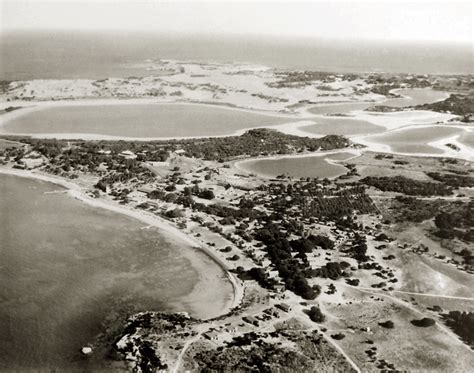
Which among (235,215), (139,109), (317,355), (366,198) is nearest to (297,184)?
(366,198)

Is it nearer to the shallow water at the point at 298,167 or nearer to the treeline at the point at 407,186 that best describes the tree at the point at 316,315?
the treeline at the point at 407,186

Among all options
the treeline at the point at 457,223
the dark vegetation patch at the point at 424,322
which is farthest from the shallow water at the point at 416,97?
the dark vegetation patch at the point at 424,322

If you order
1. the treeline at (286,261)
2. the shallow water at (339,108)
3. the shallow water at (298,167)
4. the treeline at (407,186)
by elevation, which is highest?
the shallow water at (339,108)

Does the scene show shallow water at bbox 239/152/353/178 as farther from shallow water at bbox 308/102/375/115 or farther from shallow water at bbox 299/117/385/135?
shallow water at bbox 308/102/375/115

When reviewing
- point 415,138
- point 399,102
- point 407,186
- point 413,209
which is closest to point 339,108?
point 399,102

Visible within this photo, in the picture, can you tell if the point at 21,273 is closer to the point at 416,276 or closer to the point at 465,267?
the point at 416,276

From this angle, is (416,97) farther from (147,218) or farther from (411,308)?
(411,308)
